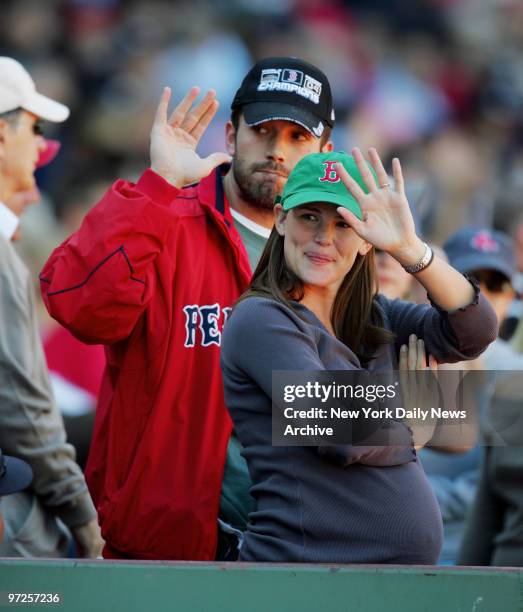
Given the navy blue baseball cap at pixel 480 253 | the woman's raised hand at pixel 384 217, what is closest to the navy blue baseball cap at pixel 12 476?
the woman's raised hand at pixel 384 217

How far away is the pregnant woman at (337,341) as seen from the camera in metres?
2.25

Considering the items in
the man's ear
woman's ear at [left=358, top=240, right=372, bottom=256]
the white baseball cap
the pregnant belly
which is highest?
the white baseball cap

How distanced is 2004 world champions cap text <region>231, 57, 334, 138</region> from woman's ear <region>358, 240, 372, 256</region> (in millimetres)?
703

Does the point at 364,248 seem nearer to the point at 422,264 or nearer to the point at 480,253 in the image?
the point at 422,264

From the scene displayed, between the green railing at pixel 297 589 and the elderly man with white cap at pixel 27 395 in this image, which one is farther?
the elderly man with white cap at pixel 27 395

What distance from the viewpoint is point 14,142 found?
3.60 m

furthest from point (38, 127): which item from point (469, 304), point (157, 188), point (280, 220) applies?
point (469, 304)

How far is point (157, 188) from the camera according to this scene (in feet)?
9.06

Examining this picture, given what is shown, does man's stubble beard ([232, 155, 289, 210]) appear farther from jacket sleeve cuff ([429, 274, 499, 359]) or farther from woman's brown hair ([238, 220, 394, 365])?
jacket sleeve cuff ([429, 274, 499, 359])

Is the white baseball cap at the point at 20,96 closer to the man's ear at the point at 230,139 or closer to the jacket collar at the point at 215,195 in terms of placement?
the man's ear at the point at 230,139

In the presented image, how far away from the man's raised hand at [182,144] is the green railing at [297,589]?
43.3 inches

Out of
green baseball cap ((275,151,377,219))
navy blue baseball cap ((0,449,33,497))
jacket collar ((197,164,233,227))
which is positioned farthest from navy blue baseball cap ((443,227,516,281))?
navy blue baseball cap ((0,449,33,497))

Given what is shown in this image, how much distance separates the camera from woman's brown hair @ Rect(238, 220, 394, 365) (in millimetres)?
2445

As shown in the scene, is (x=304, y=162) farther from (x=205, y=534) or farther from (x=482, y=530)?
(x=482, y=530)
